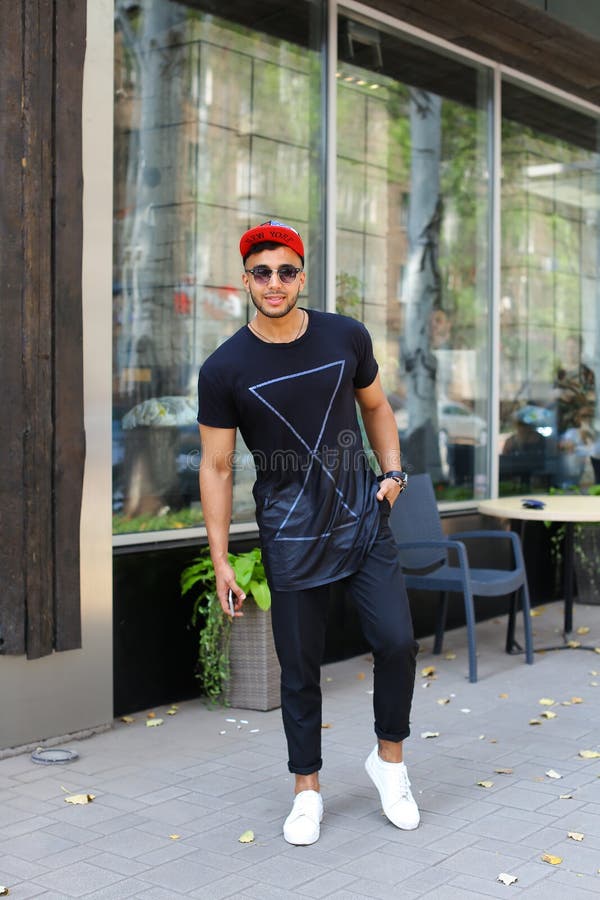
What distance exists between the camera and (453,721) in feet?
18.1

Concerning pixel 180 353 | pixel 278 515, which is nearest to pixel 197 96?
pixel 180 353

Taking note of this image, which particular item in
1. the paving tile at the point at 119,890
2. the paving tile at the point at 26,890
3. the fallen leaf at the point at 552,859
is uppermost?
the fallen leaf at the point at 552,859

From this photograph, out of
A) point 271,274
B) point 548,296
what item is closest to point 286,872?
point 271,274

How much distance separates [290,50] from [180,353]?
6.71 feet

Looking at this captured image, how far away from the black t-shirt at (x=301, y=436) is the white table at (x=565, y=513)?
2817 millimetres

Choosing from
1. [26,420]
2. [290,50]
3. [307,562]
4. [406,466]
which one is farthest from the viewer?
[406,466]

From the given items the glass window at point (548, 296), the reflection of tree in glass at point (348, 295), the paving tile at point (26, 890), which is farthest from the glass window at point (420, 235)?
the paving tile at point (26, 890)

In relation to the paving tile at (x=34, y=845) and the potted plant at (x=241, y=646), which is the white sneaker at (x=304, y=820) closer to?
the paving tile at (x=34, y=845)

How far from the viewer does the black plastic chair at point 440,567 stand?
20.7ft

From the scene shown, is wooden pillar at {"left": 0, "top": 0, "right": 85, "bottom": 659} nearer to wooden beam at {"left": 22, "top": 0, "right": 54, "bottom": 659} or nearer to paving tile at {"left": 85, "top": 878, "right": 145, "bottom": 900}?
wooden beam at {"left": 22, "top": 0, "right": 54, "bottom": 659}

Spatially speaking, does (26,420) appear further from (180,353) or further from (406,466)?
(406,466)

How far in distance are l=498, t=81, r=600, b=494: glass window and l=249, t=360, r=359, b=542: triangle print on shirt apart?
5.22 meters

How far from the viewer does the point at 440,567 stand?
695 centimetres

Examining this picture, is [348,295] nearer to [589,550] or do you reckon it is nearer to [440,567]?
[440,567]
